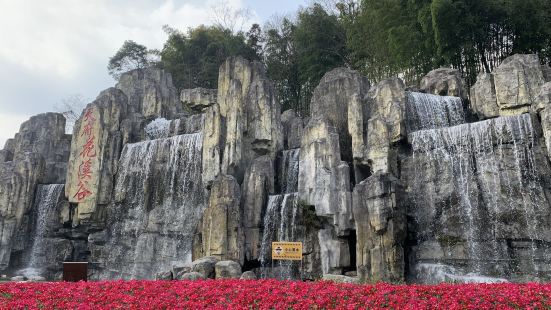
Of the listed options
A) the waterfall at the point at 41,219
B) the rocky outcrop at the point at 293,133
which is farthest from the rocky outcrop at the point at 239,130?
the waterfall at the point at 41,219

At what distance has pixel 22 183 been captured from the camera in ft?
67.3

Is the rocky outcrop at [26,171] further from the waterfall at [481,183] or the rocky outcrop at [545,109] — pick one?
the rocky outcrop at [545,109]

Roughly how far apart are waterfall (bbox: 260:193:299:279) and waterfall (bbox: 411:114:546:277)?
3.86 meters

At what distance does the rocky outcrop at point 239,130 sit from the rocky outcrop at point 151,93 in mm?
6775

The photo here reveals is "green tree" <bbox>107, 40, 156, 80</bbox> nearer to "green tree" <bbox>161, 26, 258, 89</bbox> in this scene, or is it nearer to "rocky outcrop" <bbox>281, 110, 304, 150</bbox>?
"green tree" <bbox>161, 26, 258, 89</bbox>

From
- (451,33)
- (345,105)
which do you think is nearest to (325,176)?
(345,105)

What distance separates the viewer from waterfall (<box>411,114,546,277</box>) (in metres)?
12.9

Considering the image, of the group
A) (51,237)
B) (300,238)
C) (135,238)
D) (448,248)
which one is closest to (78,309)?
(300,238)

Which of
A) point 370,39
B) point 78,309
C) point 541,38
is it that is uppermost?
point 370,39

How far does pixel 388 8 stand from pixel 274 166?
10.6m

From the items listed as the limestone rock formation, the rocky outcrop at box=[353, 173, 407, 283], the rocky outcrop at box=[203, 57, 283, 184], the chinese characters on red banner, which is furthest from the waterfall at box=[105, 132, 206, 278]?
the limestone rock formation

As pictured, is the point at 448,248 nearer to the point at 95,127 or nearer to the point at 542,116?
the point at 542,116

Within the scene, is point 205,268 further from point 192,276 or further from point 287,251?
point 287,251

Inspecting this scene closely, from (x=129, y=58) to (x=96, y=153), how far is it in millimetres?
19930
